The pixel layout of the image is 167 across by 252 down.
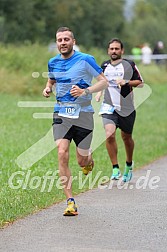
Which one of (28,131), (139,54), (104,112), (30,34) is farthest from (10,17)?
(104,112)

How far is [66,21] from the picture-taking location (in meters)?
58.0

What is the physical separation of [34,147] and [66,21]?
42.8 meters

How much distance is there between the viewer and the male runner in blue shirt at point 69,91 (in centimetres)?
973

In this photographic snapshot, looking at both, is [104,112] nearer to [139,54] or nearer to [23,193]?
[23,193]

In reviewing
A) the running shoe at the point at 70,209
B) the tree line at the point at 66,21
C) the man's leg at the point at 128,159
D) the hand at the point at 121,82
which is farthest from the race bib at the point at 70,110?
the tree line at the point at 66,21

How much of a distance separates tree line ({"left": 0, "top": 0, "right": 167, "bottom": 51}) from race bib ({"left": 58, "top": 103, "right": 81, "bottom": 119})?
3264 cm

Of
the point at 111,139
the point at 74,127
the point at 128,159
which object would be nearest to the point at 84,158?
the point at 74,127

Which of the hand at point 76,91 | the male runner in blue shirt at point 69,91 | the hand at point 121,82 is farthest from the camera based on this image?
the hand at point 121,82

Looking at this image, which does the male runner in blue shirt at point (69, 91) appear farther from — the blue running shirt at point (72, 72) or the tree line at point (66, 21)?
the tree line at point (66, 21)

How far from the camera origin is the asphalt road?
25.6 ft

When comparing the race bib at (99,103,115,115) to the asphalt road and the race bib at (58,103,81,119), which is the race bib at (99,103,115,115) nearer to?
the asphalt road

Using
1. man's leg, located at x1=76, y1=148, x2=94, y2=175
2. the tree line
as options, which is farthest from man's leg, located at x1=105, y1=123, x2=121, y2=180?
the tree line

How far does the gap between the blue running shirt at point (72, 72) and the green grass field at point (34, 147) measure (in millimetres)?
1371

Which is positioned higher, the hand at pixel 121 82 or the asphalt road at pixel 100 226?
the hand at pixel 121 82
